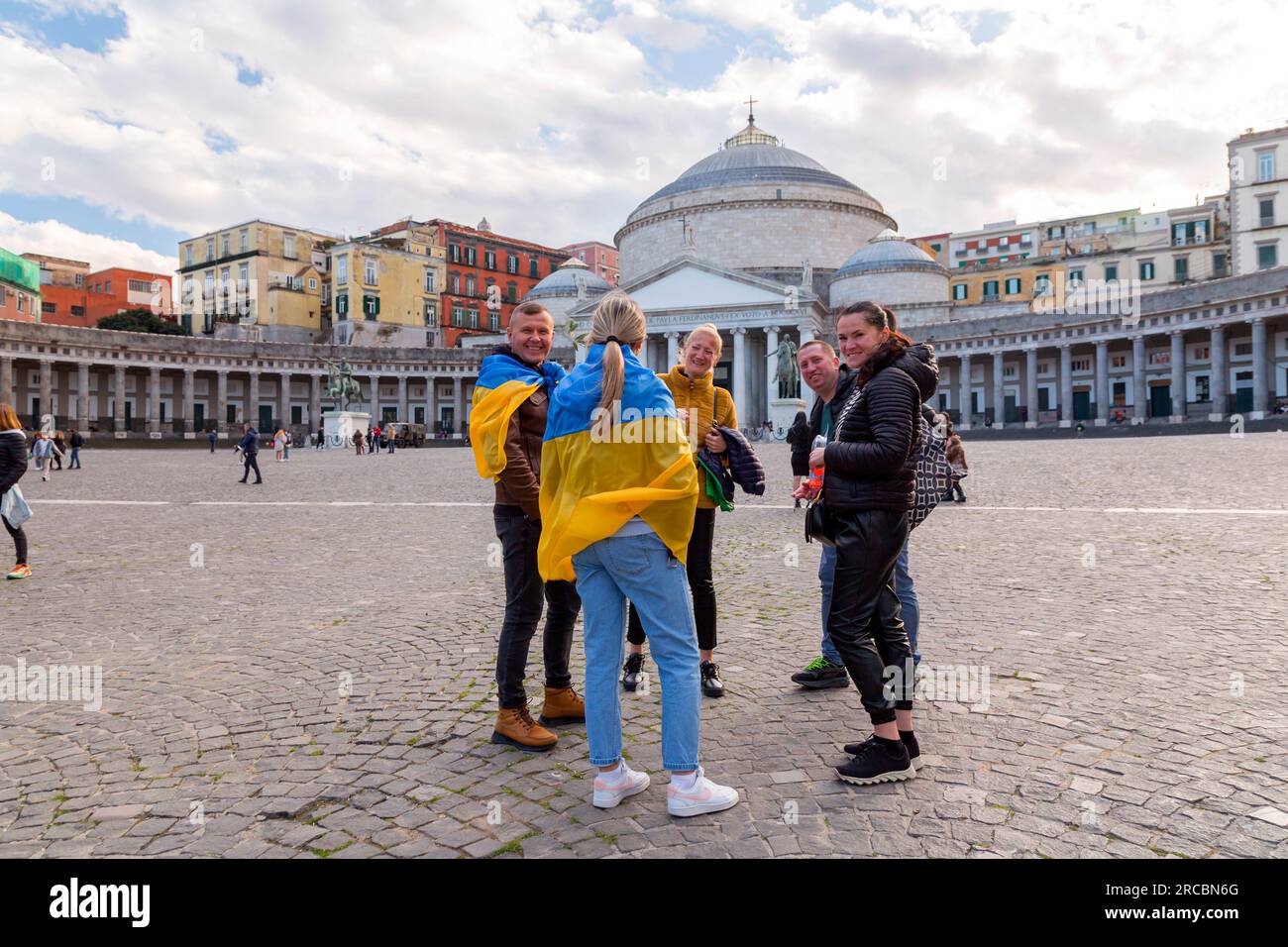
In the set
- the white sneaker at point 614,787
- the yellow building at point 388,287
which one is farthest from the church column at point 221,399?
the white sneaker at point 614,787

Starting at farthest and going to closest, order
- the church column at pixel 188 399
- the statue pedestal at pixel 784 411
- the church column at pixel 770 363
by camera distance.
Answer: the church column at pixel 188 399, the church column at pixel 770 363, the statue pedestal at pixel 784 411

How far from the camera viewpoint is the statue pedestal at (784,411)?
39.0 metres

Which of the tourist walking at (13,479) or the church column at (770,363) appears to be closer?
the tourist walking at (13,479)

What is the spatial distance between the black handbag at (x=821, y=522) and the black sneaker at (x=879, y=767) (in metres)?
0.88

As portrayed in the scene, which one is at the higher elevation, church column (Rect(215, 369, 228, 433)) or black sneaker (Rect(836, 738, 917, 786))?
church column (Rect(215, 369, 228, 433))

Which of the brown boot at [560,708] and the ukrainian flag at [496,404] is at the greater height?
the ukrainian flag at [496,404]

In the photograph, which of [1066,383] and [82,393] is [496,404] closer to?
[1066,383]

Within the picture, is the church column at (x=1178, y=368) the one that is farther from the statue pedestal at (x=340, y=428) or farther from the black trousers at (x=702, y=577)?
the black trousers at (x=702, y=577)

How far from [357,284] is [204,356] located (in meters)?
13.5

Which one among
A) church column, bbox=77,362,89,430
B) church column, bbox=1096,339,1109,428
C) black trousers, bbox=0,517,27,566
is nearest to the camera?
black trousers, bbox=0,517,27,566

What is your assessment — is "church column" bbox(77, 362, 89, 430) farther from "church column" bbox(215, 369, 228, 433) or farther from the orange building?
the orange building

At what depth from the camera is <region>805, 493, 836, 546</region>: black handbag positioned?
11.9 feet

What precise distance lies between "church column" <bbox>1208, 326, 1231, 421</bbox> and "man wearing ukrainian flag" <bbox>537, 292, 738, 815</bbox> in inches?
1920

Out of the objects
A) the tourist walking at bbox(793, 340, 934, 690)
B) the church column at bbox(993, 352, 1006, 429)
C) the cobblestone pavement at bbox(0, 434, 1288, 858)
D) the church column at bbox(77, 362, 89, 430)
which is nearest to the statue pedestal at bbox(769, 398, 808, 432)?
the church column at bbox(993, 352, 1006, 429)
